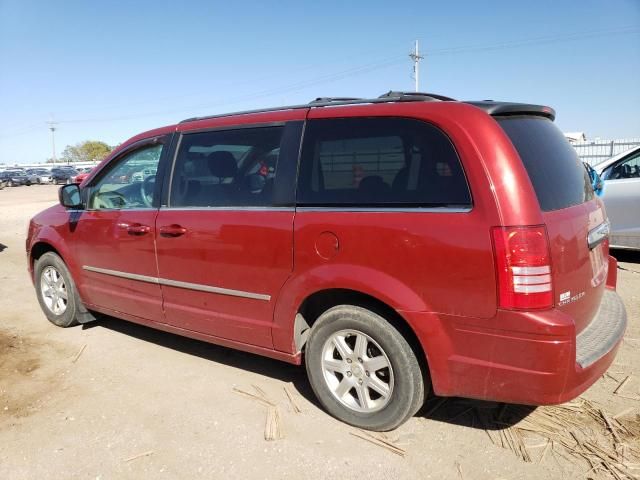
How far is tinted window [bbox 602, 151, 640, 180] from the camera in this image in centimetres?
704

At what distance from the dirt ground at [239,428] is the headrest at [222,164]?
4.90 feet

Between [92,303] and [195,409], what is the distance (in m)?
1.84

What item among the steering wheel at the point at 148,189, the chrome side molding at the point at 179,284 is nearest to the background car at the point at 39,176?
the chrome side molding at the point at 179,284

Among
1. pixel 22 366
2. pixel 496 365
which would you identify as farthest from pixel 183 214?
pixel 496 365

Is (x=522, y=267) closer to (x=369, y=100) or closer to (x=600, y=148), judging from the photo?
(x=369, y=100)

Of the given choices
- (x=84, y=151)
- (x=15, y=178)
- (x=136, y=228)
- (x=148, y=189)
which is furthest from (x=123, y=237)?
(x=84, y=151)

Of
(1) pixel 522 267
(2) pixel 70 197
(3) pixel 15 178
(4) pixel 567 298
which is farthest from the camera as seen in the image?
(3) pixel 15 178

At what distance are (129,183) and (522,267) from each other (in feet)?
10.8

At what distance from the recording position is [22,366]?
4.14 meters

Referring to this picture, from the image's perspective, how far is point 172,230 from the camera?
3.71 m

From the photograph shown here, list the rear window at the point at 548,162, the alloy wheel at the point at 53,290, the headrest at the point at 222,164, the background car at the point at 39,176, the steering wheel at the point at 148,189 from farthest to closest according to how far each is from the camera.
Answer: the background car at the point at 39,176 < the alloy wheel at the point at 53,290 < the steering wheel at the point at 148,189 < the headrest at the point at 222,164 < the rear window at the point at 548,162

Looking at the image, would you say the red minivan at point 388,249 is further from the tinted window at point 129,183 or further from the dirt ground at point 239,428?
the dirt ground at point 239,428

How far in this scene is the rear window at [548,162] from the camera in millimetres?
2662

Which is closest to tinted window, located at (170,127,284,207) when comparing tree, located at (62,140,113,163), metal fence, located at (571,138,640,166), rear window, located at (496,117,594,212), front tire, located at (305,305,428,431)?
front tire, located at (305,305,428,431)
